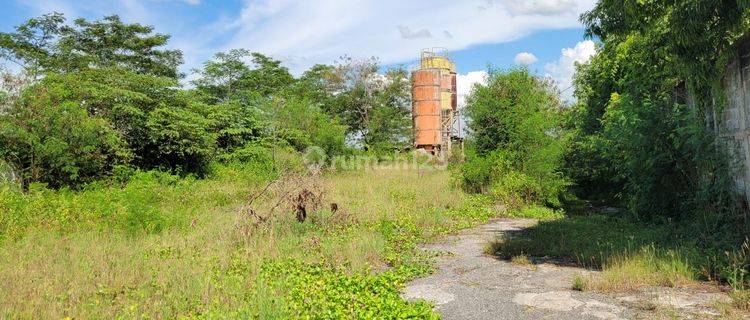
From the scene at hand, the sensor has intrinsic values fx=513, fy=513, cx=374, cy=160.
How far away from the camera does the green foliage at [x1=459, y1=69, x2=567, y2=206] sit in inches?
563

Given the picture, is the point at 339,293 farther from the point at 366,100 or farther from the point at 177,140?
the point at 366,100

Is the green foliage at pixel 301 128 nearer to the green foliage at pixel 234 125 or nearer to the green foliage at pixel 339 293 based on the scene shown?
the green foliage at pixel 234 125

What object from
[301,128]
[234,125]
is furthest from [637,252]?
[301,128]

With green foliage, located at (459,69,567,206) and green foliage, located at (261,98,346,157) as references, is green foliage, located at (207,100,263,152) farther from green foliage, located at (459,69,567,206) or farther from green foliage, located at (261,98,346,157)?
green foliage, located at (459,69,567,206)

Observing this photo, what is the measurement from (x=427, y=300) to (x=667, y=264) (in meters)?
2.91

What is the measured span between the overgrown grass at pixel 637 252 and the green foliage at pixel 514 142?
3.53m

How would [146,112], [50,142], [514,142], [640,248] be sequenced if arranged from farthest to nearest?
[146,112]
[514,142]
[50,142]
[640,248]

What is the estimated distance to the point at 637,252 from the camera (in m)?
7.12

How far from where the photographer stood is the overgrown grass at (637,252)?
5.76 metres

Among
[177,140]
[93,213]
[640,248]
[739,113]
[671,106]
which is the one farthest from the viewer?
[177,140]

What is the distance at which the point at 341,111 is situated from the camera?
3666cm

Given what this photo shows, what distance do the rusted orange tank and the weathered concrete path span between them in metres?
25.5

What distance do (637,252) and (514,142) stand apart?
7.97m

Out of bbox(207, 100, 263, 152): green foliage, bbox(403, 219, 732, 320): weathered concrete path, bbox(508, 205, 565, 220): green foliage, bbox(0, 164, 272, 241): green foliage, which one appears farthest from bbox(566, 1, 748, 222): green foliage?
bbox(207, 100, 263, 152): green foliage
